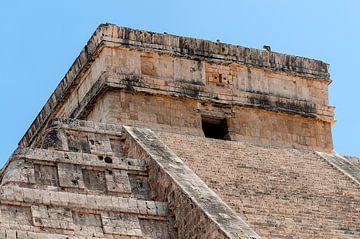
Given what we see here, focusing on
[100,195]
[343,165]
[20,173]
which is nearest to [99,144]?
[100,195]

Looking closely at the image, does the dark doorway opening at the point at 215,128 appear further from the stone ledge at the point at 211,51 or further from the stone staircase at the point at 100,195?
the stone staircase at the point at 100,195

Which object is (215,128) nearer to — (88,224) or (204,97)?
(204,97)

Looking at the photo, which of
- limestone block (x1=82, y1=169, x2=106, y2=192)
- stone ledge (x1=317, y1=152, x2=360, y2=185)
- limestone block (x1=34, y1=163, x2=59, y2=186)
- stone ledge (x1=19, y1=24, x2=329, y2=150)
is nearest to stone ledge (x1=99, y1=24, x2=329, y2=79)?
stone ledge (x1=19, y1=24, x2=329, y2=150)

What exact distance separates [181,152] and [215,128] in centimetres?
323

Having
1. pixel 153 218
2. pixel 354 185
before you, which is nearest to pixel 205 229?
pixel 153 218

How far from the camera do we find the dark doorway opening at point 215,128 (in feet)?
80.0

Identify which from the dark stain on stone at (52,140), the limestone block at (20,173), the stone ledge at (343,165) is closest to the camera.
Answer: the limestone block at (20,173)

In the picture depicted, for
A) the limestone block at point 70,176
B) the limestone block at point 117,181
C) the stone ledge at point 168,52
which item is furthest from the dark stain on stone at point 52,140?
the stone ledge at point 168,52

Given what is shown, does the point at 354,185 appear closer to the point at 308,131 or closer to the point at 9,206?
the point at 308,131

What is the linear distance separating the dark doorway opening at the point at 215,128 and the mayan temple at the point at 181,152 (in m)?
0.03

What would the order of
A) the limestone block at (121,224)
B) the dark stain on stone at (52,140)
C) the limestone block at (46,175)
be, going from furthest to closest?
the dark stain on stone at (52,140) → the limestone block at (46,175) → the limestone block at (121,224)

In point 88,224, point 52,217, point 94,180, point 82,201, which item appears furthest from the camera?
point 94,180

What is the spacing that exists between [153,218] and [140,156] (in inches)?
89.4

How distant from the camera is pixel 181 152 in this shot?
845 inches
